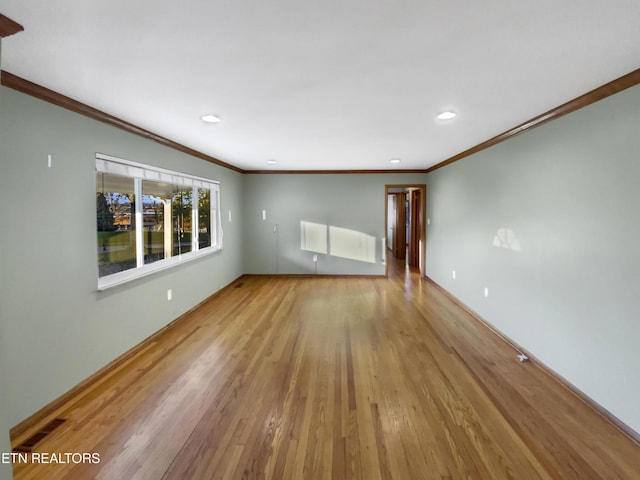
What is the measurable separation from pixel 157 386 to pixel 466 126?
145 inches

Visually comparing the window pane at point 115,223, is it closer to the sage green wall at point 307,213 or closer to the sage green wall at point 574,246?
the sage green wall at point 307,213

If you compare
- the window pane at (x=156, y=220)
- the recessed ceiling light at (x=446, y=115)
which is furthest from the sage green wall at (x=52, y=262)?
the recessed ceiling light at (x=446, y=115)

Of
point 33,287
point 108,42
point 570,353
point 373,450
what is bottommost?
point 373,450

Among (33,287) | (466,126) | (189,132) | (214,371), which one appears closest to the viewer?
(33,287)

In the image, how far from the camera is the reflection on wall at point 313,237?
21.3 feet

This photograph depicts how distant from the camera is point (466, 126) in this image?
3094 millimetres

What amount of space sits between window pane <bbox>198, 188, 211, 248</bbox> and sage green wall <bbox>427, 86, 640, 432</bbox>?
159 inches

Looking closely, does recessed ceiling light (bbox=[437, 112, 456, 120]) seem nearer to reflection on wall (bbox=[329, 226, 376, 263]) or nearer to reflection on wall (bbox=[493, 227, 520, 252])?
reflection on wall (bbox=[493, 227, 520, 252])

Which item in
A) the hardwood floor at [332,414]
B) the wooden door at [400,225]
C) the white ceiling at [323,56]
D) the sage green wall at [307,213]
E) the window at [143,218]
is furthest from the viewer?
the wooden door at [400,225]

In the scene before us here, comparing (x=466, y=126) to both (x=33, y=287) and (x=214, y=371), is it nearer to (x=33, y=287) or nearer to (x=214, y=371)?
(x=214, y=371)

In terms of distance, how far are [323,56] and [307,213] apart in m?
4.79

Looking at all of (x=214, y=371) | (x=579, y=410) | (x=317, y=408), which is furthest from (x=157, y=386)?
(x=579, y=410)

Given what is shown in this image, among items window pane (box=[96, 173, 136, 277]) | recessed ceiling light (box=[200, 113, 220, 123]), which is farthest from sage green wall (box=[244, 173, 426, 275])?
recessed ceiling light (box=[200, 113, 220, 123])

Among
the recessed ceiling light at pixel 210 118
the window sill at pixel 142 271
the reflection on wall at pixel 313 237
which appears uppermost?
the recessed ceiling light at pixel 210 118
